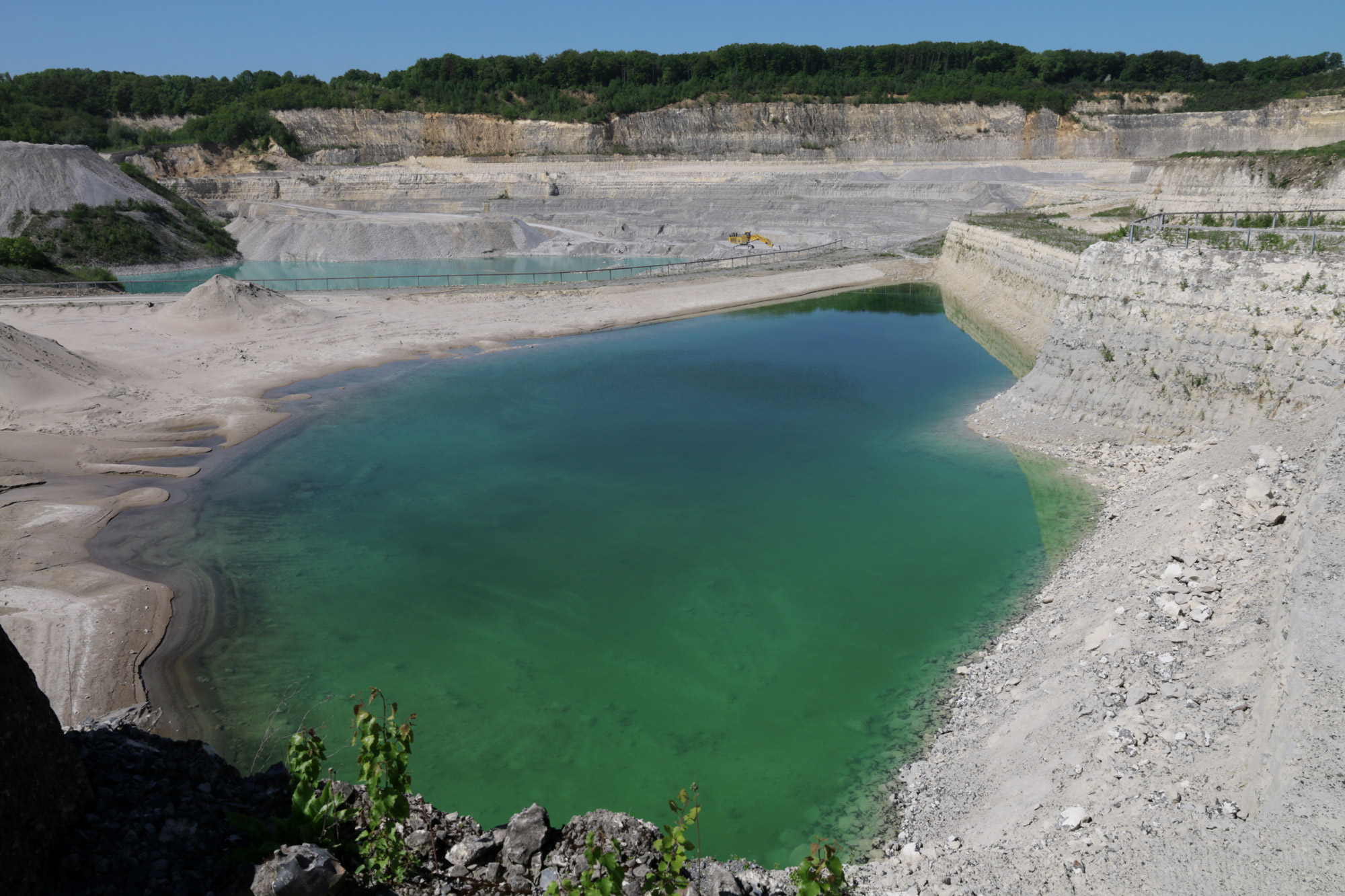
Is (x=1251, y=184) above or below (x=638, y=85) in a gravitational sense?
below

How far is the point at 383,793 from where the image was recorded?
5.96 meters

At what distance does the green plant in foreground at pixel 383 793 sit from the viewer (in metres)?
5.91

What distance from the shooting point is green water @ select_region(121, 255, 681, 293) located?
54.8 metres

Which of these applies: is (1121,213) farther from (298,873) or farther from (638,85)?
(638,85)

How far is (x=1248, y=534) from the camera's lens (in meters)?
11.4

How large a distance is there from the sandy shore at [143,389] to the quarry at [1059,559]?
0.36 ft

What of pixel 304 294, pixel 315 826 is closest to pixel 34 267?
pixel 304 294

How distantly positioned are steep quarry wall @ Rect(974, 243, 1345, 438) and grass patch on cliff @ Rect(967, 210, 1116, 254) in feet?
22.2

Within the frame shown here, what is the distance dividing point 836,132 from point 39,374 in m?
100

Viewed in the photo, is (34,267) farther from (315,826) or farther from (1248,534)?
(1248,534)

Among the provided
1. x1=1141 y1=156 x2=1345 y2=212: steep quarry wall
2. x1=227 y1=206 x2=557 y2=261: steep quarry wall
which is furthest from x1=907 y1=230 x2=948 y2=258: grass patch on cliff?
x1=227 y1=206 x2=557 y2=261: steep quarry wall

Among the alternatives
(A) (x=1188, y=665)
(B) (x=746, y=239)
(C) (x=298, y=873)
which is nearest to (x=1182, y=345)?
(A) (x=1188, y=665)

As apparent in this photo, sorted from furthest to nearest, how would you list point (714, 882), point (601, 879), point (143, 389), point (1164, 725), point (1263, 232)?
point (143, 389)
point (1263, 232)
point (1164, 725)
point (714, 882)
point (601, 879)

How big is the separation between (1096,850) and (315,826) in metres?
6.32
